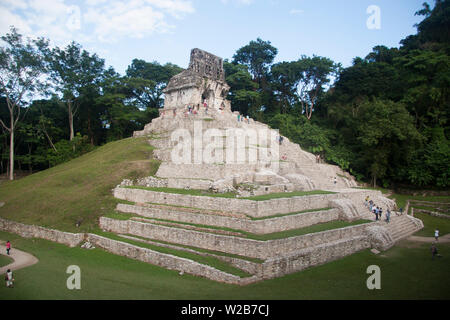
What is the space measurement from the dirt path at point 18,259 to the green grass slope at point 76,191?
2.14 metres

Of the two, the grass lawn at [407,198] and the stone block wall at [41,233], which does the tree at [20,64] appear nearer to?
the stone block wall at [41,233]

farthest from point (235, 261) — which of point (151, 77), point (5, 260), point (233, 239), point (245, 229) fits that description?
point (151, 77)

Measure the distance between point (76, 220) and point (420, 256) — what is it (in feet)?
55.4

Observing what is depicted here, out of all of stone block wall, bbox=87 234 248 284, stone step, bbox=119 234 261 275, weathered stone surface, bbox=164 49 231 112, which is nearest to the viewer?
stone block wall, bbox=87 234 248 284

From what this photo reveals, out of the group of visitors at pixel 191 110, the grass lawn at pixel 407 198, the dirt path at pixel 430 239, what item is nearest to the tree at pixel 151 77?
the group of visitors at pixel 191 110

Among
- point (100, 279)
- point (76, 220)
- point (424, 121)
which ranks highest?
point (424, 121)

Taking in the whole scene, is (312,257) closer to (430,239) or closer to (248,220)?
(248,220)

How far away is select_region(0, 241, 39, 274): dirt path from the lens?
12.9 metres

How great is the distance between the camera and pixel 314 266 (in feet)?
41.4

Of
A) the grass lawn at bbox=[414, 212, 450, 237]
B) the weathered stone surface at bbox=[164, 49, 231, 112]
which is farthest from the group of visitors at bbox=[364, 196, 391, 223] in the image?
the weathered stone surface at bbox=[164, 49, 231, 112]

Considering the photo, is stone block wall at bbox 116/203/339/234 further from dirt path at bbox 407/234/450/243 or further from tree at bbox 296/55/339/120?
tree at bbox 296/55/339/120

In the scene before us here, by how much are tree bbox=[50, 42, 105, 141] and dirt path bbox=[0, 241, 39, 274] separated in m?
19.9
